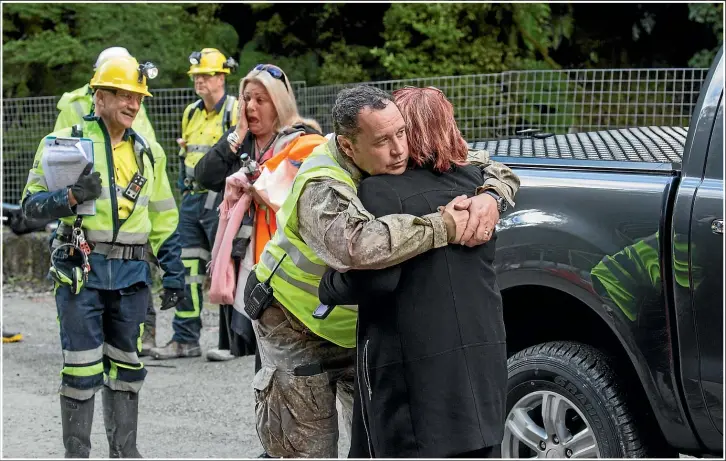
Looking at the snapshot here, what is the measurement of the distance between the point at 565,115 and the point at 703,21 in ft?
9.99

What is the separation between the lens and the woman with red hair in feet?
11.1

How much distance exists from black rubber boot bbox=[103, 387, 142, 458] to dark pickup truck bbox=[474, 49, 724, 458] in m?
1.98

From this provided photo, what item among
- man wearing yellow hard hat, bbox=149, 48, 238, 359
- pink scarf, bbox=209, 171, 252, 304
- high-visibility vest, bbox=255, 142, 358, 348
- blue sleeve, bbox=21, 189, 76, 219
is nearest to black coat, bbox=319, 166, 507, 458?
high-visibility vest, bbox=255, 142, 358, 348

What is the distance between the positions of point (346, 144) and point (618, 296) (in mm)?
1370

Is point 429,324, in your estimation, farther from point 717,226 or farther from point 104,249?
point 104,249

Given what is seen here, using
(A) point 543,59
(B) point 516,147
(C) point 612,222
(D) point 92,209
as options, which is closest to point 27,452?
(D) point 92,209

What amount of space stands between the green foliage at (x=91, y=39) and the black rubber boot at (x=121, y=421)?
21.7ft

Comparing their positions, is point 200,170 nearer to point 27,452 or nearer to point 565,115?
point 27,452

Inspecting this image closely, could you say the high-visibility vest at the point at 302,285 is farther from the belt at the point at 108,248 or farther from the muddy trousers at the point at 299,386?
the belt at the point at 108,248

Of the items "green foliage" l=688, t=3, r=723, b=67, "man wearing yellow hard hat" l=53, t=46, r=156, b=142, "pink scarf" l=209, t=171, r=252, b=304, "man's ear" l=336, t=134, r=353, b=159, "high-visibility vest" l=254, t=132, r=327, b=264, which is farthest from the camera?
"green foliage" l=688, t=3, r=723, b=67

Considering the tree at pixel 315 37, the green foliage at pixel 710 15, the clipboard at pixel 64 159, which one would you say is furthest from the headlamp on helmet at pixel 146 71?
the green foliage at pixel 710 15

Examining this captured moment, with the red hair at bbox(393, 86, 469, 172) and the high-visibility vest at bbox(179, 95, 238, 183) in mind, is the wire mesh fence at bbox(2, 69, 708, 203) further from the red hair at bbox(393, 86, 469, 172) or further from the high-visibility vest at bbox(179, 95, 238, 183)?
the red hair at bbox(393, 86, 469, 172)

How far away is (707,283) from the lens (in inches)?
156

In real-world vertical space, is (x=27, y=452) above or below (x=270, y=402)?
below
